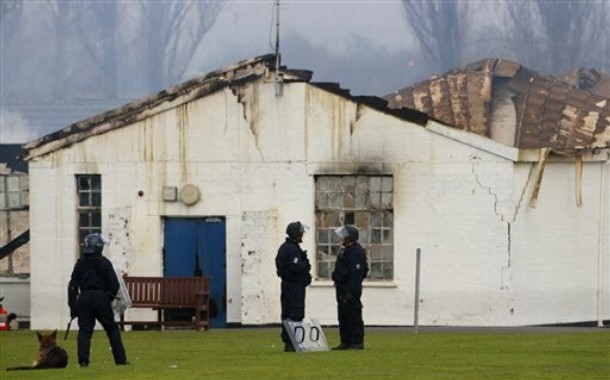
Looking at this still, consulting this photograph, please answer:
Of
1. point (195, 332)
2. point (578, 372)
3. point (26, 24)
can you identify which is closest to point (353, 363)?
point (578, 372)

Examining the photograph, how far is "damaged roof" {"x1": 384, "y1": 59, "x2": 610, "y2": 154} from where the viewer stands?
1877 inches

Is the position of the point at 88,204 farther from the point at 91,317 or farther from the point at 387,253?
the point at 91,317

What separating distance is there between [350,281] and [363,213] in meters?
12.1

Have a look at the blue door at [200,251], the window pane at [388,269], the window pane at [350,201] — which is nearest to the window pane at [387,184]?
the window pane at [350,201]

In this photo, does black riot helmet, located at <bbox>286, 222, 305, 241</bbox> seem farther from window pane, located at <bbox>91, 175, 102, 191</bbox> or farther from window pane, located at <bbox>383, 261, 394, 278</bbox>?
window pane, located at <bbox>91, 175, 102, 191</bbox>

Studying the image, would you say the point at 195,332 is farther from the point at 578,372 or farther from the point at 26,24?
the point at 26,24

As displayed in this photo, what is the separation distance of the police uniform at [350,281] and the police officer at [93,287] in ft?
11.7

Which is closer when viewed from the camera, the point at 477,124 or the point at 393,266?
the point at 393,266

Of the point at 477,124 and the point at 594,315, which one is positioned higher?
the point at 477,124

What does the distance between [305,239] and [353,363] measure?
49.3ft

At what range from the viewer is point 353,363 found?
2784cm

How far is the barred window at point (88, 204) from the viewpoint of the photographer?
43375 mm

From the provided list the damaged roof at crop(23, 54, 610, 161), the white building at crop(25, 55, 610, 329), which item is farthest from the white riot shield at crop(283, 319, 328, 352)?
the damaged roof at crop(23, 54, 610, 161)

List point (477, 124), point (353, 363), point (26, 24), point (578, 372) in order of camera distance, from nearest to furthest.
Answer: point (578, 372)
point (353, 363)
point (477, 124)
point (26, 24)
